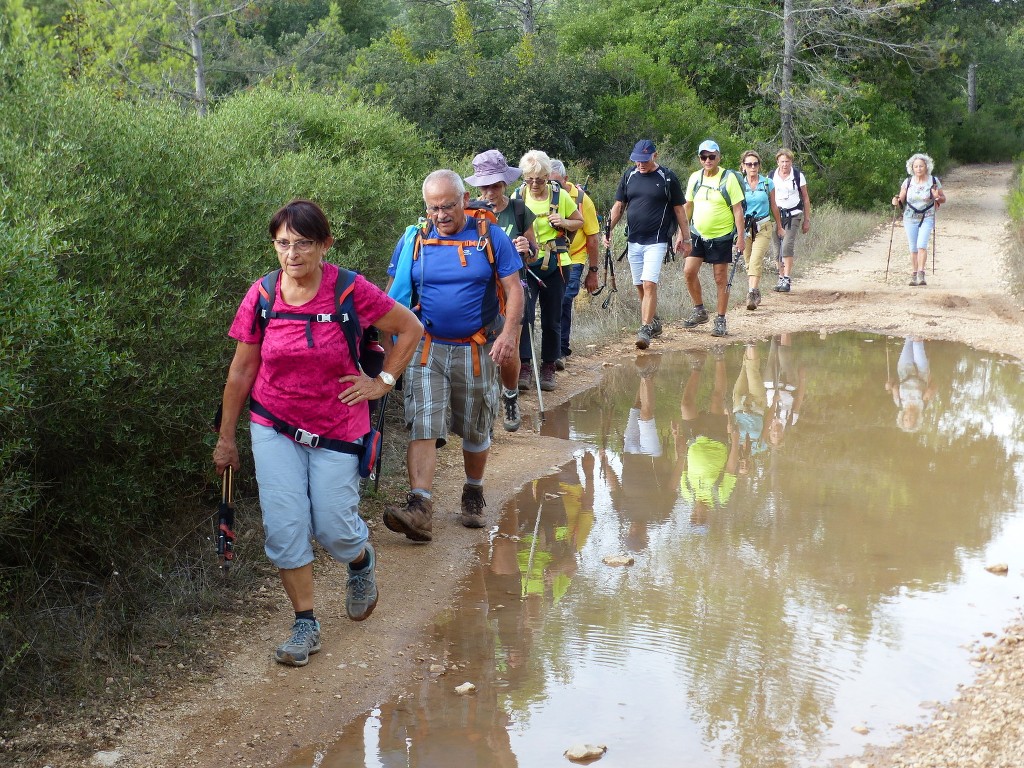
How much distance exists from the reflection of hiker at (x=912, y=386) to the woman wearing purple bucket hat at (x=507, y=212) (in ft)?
10.1

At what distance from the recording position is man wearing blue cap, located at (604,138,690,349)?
1099cm

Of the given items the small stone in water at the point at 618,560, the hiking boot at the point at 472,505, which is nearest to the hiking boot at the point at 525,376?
the hiking boot at the point at 472,505

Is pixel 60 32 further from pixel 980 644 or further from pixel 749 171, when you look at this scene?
pixel 980 644

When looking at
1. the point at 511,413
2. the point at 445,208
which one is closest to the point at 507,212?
the point at 511,413

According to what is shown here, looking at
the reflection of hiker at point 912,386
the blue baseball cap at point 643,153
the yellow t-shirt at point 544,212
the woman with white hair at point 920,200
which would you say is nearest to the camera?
the reflection of hiker at point 912,386

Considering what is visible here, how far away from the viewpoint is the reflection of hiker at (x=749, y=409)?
809 centimetres

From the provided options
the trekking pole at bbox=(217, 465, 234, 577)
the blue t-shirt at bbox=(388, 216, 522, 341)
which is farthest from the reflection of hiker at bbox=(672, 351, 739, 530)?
the trekking pole at bbox=(217, 465, 234, 577)

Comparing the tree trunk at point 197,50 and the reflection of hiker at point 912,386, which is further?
the tree trunk at point 197,50

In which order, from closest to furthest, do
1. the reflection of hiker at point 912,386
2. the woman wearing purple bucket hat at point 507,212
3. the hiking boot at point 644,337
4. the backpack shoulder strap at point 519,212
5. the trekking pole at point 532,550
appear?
the trekking pole at point 532,550
the woman wearing purple bucket hat at point 507,212
the backpack shoulder strap at point 519,212
the reflection of hiker at point 912,386
the hiking boot at point 644,337

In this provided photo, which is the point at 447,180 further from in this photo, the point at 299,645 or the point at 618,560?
the point at 299,645

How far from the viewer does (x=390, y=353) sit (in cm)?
487

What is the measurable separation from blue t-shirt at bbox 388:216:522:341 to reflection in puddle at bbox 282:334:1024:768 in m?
1.31

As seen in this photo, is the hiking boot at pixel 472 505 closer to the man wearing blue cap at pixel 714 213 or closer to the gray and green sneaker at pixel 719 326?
the man wearing blue cap at pixel 714 213

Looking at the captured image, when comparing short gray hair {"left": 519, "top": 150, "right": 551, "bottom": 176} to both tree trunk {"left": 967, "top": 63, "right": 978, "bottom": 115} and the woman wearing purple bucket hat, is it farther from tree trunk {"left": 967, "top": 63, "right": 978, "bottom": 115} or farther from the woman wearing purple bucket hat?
tree trunk {"left": 967, "top": 63, "right": 978, "bottom": 115}
